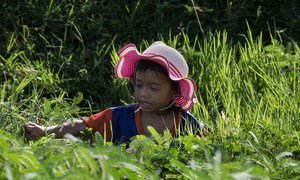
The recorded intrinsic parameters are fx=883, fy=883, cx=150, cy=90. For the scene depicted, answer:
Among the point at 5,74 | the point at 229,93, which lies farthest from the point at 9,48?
the point at 229,93

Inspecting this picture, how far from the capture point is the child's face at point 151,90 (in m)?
4.34

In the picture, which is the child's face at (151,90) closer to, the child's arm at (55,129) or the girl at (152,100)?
the girl at (152,100)

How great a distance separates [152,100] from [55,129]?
0.50m

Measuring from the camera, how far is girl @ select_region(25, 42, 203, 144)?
436cm

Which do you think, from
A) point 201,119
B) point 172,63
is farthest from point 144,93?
point 201,119

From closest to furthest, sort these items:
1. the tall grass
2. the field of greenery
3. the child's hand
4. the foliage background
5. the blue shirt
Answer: the tall grass < the field of greenery < the child's hand < the blue shirt < the foliage background

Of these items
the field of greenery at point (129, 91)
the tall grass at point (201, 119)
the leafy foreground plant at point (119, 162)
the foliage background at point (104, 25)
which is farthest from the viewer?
the foliage background at point (104, 25)

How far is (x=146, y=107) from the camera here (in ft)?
14.3

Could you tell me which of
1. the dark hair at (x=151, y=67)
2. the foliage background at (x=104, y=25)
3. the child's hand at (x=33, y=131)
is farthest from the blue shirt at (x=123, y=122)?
the foliage background at (x=104, y=25)

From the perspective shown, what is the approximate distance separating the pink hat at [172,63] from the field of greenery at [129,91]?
0.11m

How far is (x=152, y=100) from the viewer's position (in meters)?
4.36

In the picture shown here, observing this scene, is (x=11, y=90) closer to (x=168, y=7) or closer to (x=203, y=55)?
(x=203, y=55)

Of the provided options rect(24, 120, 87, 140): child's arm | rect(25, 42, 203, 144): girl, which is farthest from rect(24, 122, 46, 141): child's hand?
rect(25, 42, 203, 144): girl

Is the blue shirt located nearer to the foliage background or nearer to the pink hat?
the pink hat
